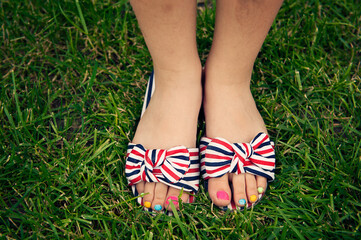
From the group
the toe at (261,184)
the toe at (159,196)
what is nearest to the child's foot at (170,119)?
the toe at (159,196)

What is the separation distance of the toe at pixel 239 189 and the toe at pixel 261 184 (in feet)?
0.15

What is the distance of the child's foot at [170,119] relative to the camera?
39.1 inches

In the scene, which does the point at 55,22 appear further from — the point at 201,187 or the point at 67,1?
the point at 201,187

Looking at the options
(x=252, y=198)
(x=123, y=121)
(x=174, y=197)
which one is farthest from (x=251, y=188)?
(x=123, y=121)

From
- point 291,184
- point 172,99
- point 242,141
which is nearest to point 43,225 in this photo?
point 172,99

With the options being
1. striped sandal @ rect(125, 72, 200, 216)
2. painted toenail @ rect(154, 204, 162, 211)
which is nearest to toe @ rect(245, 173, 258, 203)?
striped sandal @ rect(125, 72, 200, 216)

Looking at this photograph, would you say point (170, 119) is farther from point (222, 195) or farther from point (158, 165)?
point (222, 195)

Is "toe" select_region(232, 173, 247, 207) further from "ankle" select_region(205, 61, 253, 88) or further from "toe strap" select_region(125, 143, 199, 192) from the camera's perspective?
"ankle" select_region(205, 61, 253, 88)

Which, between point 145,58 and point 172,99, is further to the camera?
point 145,58

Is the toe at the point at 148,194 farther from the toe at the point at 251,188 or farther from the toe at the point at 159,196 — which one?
the toe at the point at 251,188

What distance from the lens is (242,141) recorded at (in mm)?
1044

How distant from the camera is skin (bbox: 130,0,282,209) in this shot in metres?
0.84

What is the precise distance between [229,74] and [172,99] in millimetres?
200

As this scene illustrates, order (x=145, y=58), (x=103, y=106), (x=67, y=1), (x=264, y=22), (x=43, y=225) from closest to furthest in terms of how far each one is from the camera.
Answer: (x=264, y=22) < (x=43, y=225) < (x=103, y=106) < (x=145, y=58) < (x=67, y=1)
